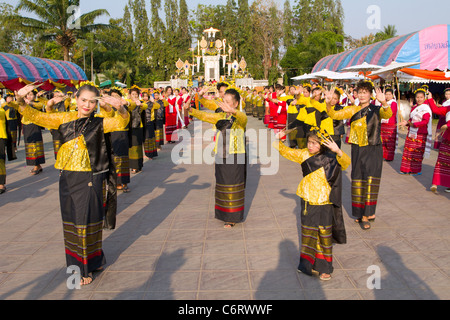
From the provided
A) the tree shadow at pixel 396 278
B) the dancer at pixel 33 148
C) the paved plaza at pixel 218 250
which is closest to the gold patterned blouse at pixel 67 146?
the paved plaza at pixel 218 250

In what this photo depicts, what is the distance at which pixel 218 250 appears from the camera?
4.78 metres

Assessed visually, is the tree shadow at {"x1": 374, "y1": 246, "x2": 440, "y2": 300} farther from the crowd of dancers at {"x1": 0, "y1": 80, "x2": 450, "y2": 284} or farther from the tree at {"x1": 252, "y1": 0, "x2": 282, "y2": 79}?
the tree at {"x1": 252, "y1": 0, "x2": 282, "y2": 79}

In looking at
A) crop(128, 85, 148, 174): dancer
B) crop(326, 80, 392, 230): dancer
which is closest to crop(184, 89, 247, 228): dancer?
crop(326, 80, 392, 230): dancer

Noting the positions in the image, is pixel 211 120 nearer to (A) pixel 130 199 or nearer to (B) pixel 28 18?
(A) pixel 130 199

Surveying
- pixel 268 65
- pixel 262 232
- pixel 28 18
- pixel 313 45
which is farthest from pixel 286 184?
pixel 268 65

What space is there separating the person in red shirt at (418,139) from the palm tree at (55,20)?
25.6m

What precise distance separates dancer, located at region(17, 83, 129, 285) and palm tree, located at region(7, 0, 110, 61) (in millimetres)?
26961

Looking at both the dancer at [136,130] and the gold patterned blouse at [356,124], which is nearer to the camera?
the gold patterned blouse at [356,124]

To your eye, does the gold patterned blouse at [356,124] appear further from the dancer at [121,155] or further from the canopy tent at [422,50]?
the canopy tent at [422,50]

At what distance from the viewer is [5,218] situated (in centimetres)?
602

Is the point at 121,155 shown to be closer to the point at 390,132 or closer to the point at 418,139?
the point at 418,139

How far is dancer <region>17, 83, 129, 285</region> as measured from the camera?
3824 millimetres

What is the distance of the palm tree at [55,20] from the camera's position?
27.2 meters

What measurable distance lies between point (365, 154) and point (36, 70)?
20510 millimetres
